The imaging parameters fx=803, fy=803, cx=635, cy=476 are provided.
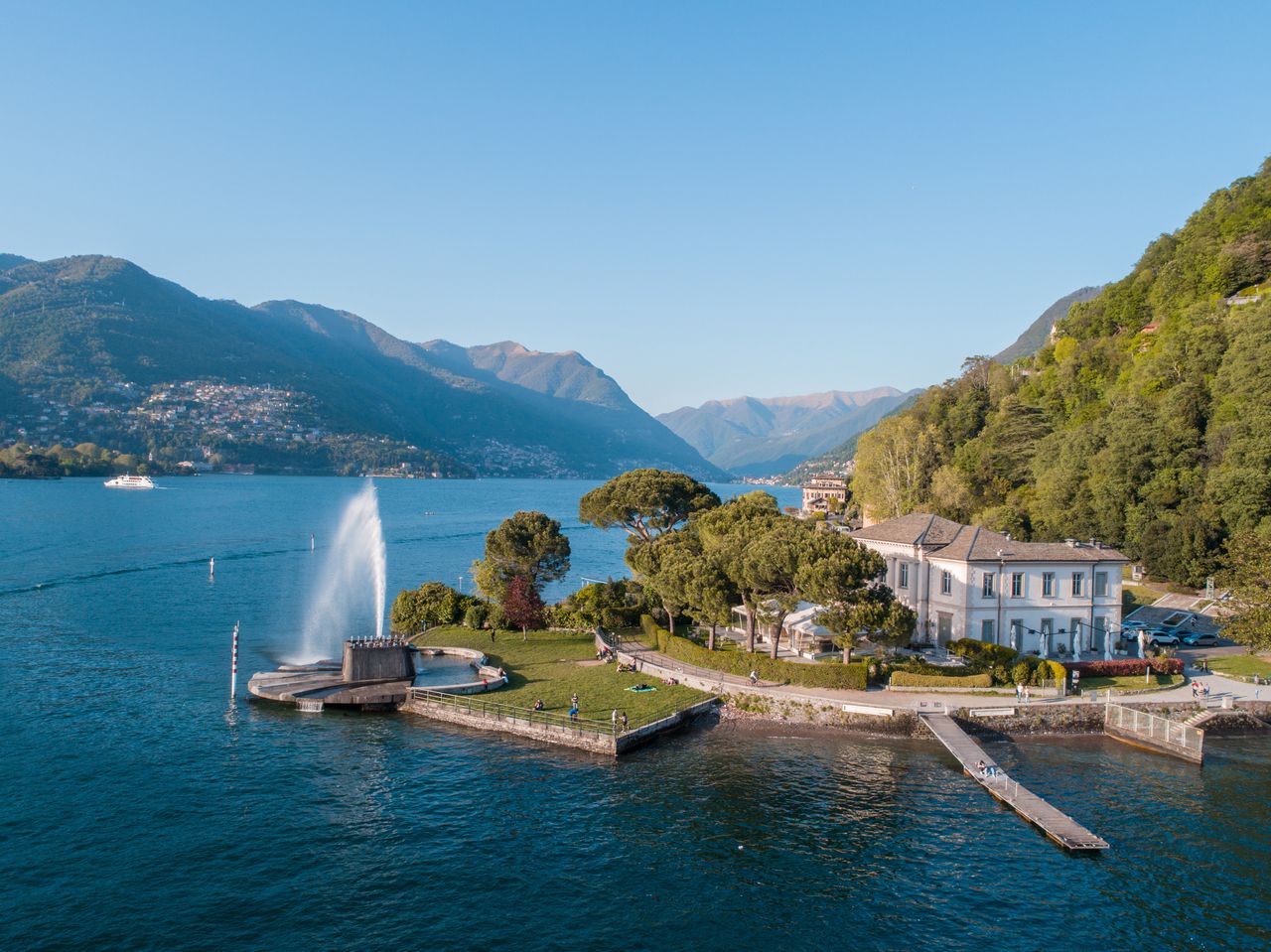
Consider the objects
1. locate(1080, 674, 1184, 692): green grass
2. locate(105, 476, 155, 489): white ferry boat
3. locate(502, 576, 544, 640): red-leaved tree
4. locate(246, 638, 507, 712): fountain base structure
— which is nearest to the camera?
locate(246, 638, 507, 712): fountain base structure

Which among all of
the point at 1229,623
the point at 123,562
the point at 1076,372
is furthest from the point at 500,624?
the point at 1076,372

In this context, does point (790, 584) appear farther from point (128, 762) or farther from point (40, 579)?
point (40, 579)

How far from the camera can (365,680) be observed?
1583 inches

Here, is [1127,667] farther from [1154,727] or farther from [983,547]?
[983,547]

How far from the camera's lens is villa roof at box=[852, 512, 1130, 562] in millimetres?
44000

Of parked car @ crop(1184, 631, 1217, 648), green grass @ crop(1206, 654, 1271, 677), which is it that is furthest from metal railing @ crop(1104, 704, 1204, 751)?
parked car @ crop(1184, 631, 1217, 648)

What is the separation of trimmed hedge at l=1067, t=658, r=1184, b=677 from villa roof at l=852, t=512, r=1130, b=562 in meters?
5.78

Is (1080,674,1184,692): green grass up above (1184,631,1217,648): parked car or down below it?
below

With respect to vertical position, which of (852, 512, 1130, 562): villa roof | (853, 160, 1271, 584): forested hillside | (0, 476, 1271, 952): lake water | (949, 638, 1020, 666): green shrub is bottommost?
(0, 476, 1271, 952): lake water

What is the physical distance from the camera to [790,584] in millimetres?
41500

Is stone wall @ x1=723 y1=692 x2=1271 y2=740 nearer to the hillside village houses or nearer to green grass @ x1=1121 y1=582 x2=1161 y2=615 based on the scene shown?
the hillside village houses

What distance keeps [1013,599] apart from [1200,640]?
17452mm

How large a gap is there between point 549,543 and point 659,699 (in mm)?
21271

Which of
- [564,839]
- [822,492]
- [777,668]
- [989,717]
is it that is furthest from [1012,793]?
[822,492]
